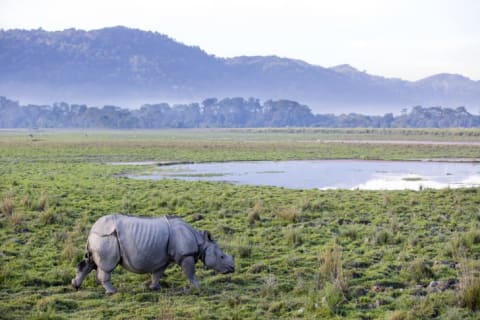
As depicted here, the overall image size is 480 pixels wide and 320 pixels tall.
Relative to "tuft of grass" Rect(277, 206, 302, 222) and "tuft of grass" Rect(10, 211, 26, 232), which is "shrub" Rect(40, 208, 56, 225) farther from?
"tuft of grass" Rect(277, 206, 302, 222)

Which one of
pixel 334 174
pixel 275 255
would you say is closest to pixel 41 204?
pixel 275 255

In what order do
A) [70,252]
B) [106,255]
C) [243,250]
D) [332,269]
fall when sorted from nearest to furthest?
[106,255], [332,269], [70,252], [243,250]

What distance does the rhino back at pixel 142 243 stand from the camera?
10.3m

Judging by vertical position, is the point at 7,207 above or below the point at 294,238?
above

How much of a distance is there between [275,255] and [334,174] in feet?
75.8

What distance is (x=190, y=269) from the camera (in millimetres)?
10672

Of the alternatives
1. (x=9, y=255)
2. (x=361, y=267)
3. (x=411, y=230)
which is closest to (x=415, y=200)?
(x=411, y=230)

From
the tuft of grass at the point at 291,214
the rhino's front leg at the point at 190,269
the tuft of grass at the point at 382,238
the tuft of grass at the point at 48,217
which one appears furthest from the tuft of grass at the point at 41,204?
the tuft of grass at the point at 382,238

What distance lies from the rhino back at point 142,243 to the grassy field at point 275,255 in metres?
0.50

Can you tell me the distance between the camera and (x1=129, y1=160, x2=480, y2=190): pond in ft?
96.7

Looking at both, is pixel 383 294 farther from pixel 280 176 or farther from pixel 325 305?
pixel 280 176

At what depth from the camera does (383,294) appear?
33.9ft

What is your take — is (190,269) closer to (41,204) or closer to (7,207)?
(7,207)

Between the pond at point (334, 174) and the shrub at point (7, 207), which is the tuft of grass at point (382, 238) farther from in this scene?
the pond at point (334, 174)
